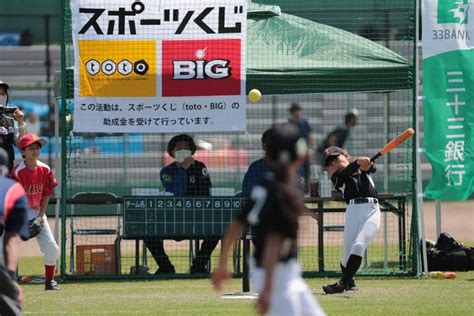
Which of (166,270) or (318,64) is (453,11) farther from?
(166,270)

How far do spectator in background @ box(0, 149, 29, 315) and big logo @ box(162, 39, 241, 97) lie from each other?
25.6 feet

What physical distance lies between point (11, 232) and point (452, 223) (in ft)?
57.1

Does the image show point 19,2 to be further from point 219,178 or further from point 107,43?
point 107,43

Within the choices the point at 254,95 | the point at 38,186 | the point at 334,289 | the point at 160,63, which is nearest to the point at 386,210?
the point at 254,95

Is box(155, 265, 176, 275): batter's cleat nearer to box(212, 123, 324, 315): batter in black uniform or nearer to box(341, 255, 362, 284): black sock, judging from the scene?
box(341, 255, 362, 284): black sock

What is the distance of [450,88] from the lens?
15586 mm

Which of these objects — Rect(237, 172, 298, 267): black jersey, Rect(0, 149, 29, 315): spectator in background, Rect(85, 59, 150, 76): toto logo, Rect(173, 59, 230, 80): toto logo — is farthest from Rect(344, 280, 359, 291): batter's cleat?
Rect(237, 172, 298, 267): black jersey

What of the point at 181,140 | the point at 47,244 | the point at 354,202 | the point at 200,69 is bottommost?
the point at 47,244

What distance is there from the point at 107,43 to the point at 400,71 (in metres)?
3.94

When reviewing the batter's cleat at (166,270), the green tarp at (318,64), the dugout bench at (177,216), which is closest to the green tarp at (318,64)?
the green tarp at (318,64)

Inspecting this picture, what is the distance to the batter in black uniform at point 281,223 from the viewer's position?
6.95m

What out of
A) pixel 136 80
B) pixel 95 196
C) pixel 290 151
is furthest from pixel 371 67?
pixel 290 151

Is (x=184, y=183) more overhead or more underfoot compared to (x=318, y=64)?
more underfoot

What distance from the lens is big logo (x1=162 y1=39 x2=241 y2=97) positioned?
1545 cm
